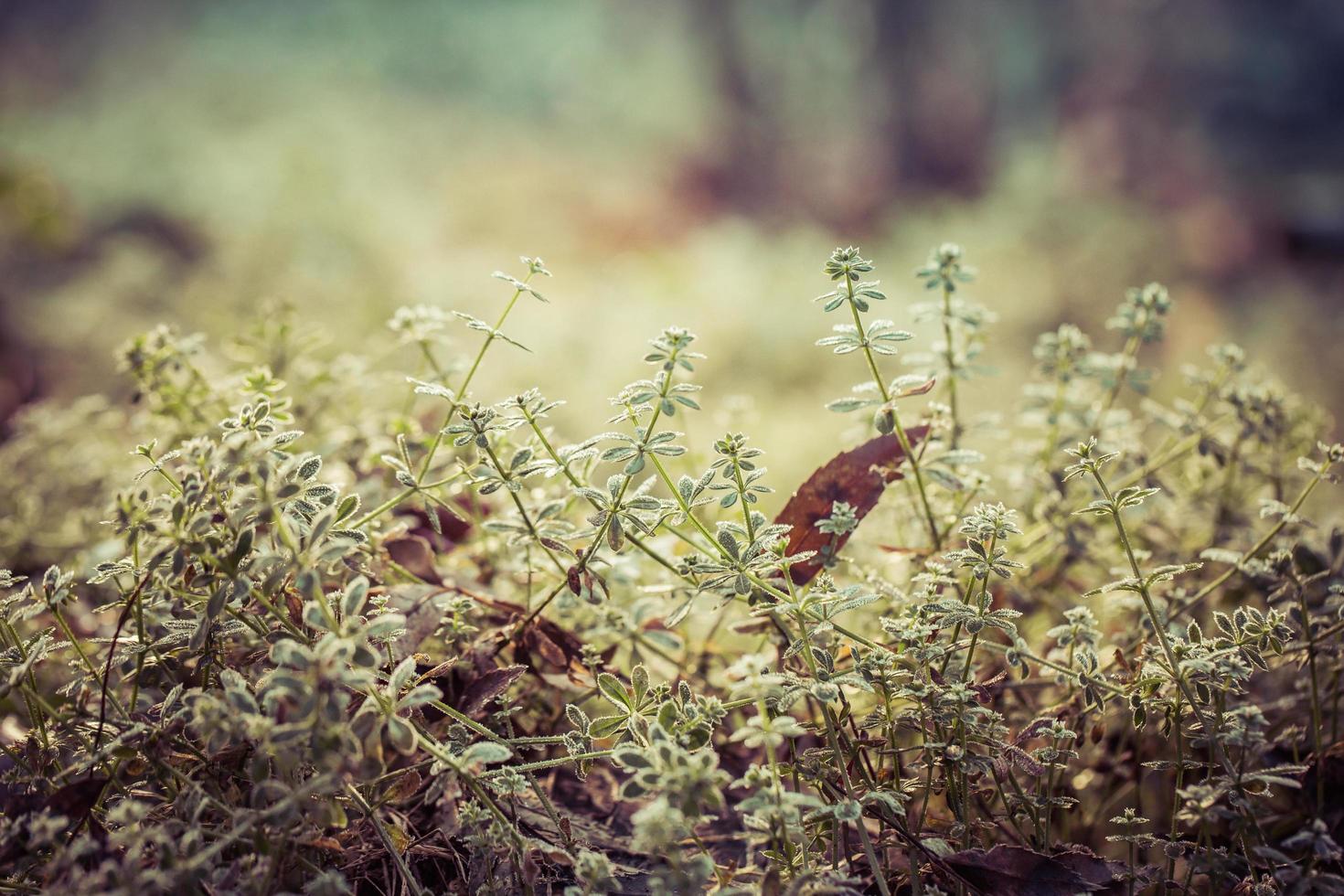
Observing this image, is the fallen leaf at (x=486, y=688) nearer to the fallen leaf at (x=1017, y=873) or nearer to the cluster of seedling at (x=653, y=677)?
the cluster of seedling at (x=653, y=677)

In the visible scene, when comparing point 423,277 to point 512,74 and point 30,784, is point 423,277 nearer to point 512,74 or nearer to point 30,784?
point 30,784

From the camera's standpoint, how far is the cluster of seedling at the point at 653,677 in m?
1.03

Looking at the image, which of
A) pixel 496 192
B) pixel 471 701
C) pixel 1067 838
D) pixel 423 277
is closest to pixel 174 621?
pixel 471 701

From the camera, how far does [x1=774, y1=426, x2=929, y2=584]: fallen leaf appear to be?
1333 mm

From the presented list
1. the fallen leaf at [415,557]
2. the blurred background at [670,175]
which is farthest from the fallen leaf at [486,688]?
the blurred background at [670,175]

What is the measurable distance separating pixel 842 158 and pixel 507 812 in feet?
26.2

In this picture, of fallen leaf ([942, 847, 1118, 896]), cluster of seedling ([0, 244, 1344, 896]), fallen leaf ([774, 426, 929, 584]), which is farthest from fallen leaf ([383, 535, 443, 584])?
fallen leaf ([942, 847, 1118, 896])

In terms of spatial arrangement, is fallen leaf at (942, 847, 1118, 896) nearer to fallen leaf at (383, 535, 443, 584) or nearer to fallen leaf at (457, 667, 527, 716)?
fallen leaf at (457, 667, 527, 716)

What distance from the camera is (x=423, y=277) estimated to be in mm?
4797

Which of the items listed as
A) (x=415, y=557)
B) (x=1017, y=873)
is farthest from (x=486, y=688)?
(x=1017, y=873)

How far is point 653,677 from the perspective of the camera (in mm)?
1681

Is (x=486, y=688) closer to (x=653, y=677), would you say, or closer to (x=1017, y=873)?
(x=653, y=677)

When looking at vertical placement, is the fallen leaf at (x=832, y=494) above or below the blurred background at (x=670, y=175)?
below

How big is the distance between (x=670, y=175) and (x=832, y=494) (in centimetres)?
751
